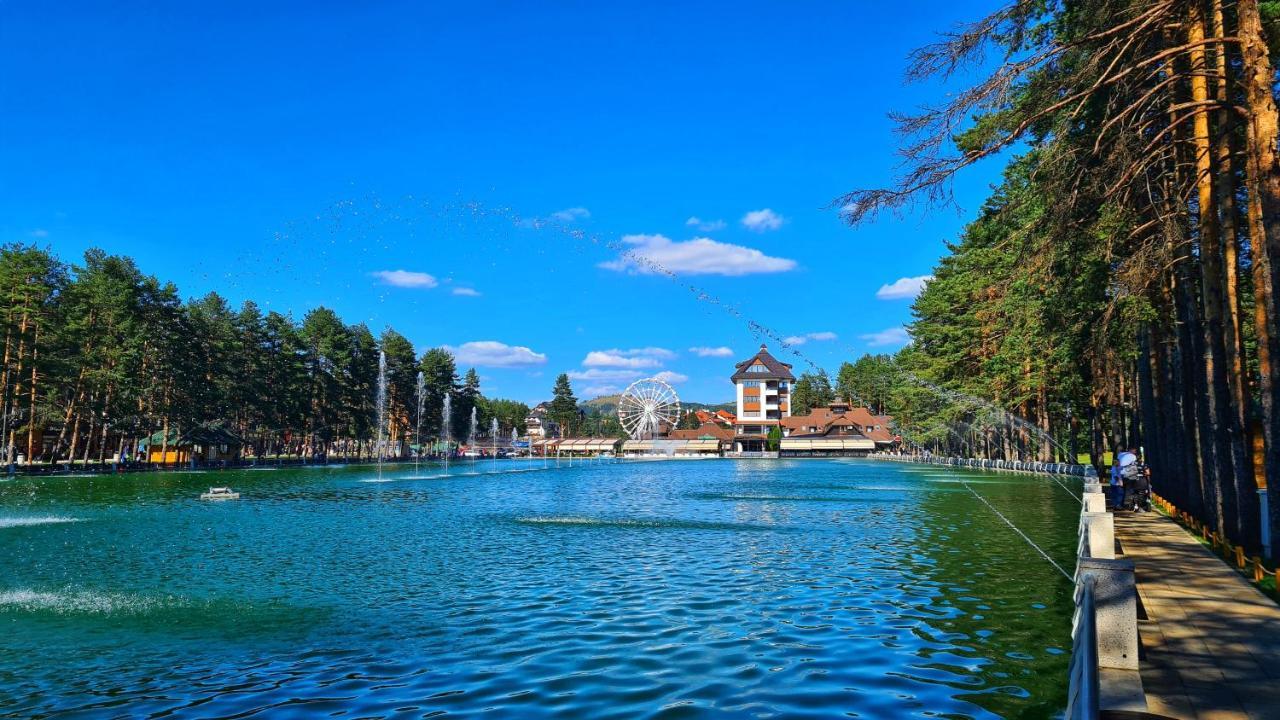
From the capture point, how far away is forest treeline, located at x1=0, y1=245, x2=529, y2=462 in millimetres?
60625

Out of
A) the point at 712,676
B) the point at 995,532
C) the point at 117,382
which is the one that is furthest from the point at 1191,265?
the point at 117,382

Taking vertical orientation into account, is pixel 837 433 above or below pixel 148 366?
below

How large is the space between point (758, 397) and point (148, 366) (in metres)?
119

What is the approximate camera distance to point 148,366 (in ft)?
242

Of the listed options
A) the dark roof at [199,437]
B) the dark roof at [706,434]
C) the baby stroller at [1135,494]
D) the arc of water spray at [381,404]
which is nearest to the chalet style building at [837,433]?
the dark roof at [706,434]

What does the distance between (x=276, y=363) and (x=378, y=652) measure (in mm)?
89211

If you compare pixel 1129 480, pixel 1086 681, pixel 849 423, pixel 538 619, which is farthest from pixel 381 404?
pixel 1086 681

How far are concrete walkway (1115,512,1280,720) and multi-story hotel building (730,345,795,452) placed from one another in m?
153

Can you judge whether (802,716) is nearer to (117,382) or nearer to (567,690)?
(567,690)

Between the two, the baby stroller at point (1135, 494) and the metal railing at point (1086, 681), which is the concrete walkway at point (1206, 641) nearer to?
the metal railing at point (1086, 681)

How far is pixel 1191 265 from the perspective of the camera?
829 inches

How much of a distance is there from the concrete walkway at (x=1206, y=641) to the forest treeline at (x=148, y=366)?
69.4 m

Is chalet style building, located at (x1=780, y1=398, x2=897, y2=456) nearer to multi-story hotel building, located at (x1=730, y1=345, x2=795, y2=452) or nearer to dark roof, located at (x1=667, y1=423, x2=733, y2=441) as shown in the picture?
multi-story hotel building, located at (x1=730, y1=345, x2=795, y2=452)

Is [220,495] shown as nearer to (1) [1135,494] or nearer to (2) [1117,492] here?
(2) [1117,492]
